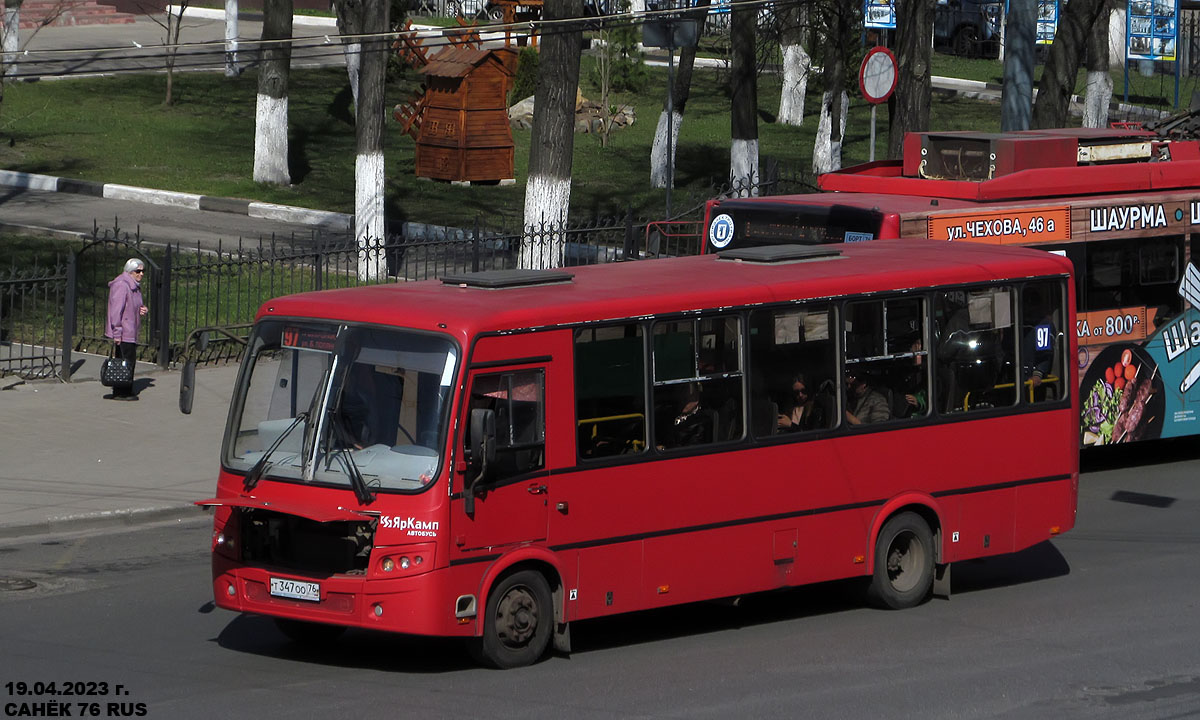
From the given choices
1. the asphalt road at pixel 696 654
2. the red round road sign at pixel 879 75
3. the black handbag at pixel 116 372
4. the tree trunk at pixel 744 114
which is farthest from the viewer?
the tree trunk at pixel 744 114

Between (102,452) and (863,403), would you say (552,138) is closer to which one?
(102,452)

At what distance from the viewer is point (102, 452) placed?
619 inches

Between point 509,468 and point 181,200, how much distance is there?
849 inches

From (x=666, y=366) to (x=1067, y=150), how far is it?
22.4ft

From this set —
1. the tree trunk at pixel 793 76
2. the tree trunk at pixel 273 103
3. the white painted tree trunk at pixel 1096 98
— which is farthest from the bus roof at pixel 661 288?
the tree trunk at pixel 793 76

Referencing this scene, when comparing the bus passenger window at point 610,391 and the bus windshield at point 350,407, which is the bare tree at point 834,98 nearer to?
the bus passenger window at point 610,391

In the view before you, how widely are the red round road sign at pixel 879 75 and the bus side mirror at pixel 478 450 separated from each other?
1264 centimetres

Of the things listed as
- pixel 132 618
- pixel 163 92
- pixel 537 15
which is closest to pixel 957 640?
pixel 132 618

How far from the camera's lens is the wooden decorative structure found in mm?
31188

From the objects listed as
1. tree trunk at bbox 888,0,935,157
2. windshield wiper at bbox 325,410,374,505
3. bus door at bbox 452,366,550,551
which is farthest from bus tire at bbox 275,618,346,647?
tree trunk at bbox 888,0,935,157

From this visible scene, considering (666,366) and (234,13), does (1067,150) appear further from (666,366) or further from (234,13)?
(234,13)

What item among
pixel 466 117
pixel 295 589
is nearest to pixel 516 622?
pixel 295 589

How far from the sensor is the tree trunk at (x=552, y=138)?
22.2 m

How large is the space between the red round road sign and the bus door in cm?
1219
